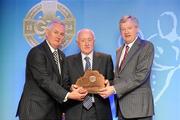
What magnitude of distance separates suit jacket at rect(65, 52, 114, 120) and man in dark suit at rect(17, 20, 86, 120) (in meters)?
0.10

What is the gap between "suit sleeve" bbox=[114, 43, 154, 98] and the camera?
3.23 m

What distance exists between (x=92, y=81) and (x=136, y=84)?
0.38m

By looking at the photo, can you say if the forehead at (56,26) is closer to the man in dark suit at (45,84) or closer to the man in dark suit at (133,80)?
the man in dark suit at (45,84)

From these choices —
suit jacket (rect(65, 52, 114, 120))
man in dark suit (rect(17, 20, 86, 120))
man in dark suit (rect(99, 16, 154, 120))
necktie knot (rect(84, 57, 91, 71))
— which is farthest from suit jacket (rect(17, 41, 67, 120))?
man in dark suit (rect(99, 16, 154, 120))

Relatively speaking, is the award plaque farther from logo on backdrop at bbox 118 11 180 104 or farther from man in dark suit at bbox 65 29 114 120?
logo on backdrop at bbox 118 11 180 104

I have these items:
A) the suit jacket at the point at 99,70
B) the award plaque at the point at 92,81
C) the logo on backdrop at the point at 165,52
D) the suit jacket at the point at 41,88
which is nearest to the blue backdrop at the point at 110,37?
the logo on backdrop at the point at 165,52

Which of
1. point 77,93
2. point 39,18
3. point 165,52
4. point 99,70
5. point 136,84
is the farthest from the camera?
point 39,18

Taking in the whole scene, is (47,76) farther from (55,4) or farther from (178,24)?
(178,24)

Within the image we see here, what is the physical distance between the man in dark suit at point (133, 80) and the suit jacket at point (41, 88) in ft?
1.39

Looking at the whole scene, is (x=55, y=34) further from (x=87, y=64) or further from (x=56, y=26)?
(x=87, y=64)

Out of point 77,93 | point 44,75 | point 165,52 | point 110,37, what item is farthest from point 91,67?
point 165,52

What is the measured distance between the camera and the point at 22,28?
13.2ft

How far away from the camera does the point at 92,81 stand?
332cm

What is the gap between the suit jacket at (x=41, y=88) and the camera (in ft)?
11.0
